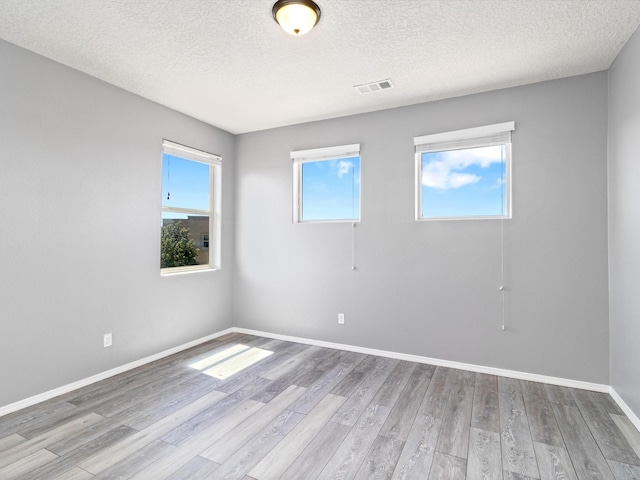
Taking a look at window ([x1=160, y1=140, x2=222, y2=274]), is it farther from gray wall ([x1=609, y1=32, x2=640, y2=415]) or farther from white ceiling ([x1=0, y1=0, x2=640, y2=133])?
gray wall ([x1=609, y1=32, x2=640, y2=415])

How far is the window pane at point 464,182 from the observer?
3191 mm

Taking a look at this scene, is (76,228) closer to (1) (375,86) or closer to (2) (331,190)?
(2) (331,190)

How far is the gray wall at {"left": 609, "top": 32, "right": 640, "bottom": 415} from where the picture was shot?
87.4 inches

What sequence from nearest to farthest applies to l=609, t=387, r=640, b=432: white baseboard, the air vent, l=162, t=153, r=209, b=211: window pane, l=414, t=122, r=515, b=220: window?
l=609, t=387, r=640, b=432: white baseboard → the air vent → l=414, t=122, r=515, b=220: window → l=162, t=153, r=209, b=211: window pane

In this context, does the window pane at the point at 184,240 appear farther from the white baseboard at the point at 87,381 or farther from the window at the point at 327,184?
the window at the point at 327,184

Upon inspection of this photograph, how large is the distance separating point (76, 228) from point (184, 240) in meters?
1.26

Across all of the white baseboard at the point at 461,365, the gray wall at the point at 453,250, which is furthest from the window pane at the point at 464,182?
the white baseboard at the point at 461,365

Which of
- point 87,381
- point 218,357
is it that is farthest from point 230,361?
point 87,381

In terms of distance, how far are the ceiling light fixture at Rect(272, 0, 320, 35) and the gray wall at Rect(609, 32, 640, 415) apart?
216cm

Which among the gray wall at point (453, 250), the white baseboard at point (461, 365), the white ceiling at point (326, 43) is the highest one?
the white ceiling at point (326, 43)

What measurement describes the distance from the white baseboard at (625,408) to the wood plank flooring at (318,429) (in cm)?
4

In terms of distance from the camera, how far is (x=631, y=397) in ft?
7.57

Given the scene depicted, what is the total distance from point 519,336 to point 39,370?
4.02 m

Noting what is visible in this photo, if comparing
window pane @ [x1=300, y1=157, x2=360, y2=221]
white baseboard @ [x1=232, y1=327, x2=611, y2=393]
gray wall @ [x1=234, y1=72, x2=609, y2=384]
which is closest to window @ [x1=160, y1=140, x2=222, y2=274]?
gray wall @ [x1=234, y1=72, x2=609, y2=384]
